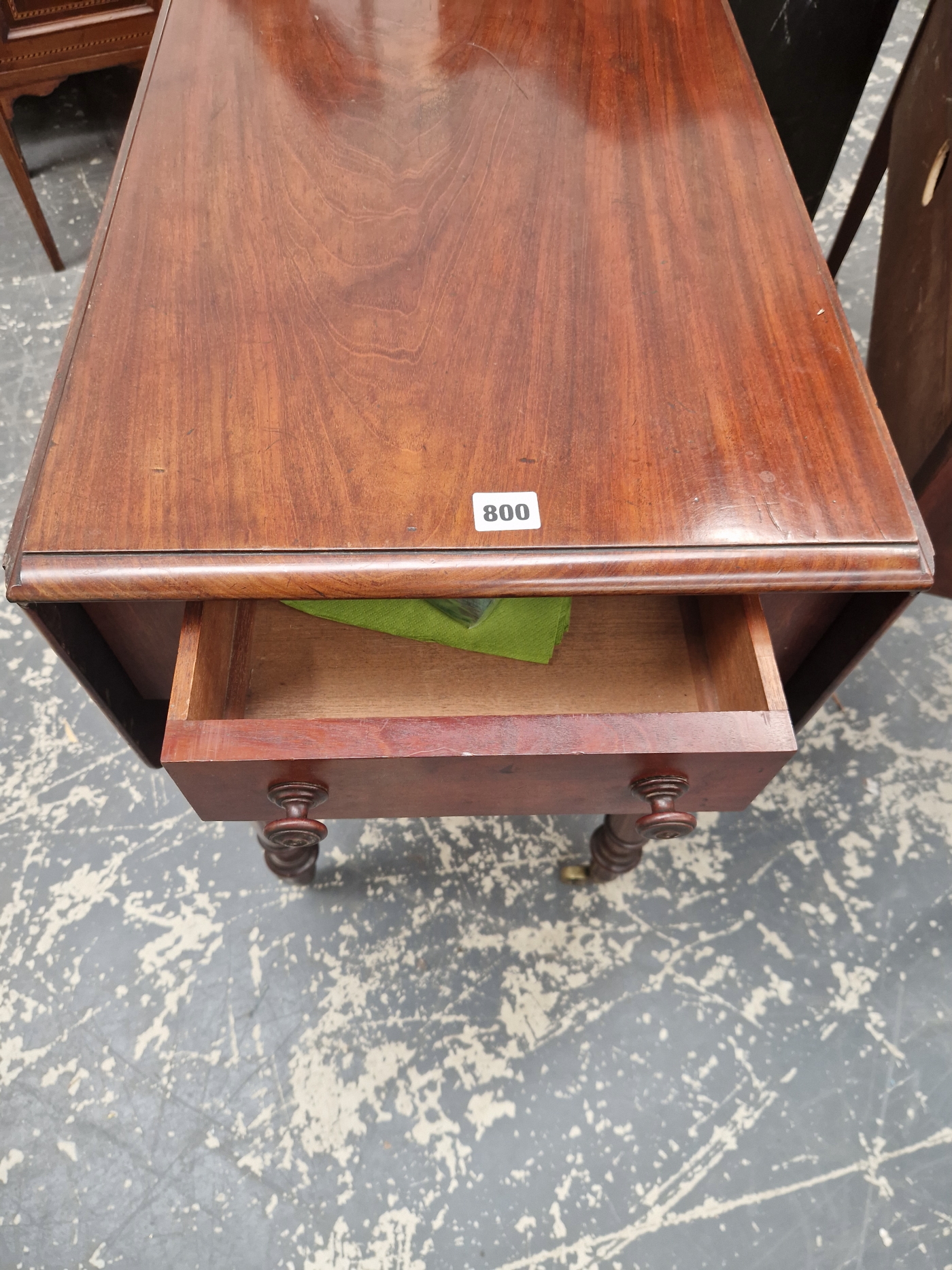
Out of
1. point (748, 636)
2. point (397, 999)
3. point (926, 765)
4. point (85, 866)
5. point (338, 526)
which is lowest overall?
point (926, 765)

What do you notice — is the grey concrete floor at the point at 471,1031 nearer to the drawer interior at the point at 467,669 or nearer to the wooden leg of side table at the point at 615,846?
the wooden leg of side table at the point at 615,846

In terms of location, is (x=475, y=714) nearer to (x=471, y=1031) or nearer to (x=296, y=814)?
(x=296, y=814)

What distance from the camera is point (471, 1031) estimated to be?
857 mm

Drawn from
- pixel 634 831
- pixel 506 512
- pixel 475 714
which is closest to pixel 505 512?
pixel 506 512

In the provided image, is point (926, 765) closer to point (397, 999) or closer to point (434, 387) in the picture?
point (397, 999)

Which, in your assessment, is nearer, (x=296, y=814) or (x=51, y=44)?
(x=296, y=814)

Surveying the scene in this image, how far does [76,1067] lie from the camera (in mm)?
827

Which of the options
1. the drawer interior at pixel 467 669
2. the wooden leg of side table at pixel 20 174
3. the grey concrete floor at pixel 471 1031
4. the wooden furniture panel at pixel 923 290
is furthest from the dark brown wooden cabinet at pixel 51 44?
the wooden furniture panel at pixel 923 290

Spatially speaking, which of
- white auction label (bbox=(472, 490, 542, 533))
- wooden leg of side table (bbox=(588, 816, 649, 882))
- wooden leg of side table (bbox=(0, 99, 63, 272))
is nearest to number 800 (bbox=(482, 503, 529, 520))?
white auction label (bbox=(472, 490, 542, 533))

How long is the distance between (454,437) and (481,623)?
0.56 feet

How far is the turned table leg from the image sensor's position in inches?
22.4

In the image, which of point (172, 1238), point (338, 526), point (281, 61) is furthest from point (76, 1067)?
point (281, 61)

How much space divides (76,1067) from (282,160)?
0.88m

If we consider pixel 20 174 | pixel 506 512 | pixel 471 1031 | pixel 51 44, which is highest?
pixel 51 44
